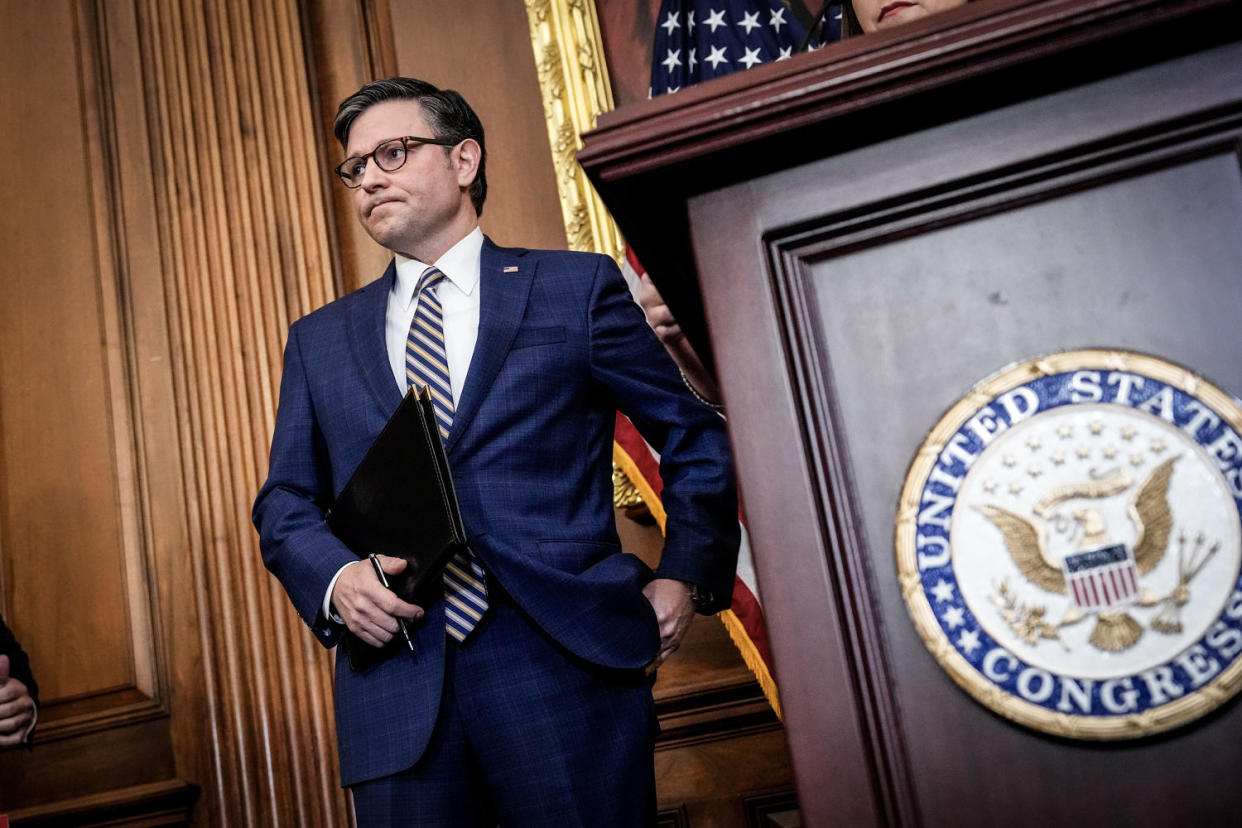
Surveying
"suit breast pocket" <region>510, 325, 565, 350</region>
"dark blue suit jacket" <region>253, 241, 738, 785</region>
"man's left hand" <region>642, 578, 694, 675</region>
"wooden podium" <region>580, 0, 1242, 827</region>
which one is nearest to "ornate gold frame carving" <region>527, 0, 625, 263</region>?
"dark blue suit jacket" <region>253, 241, 738, 785</region>

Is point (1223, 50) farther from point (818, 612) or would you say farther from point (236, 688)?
point (236, 688)

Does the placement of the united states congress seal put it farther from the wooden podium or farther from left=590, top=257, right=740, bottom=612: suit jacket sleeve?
left=590, top=257, right=740, bottom=612: suit jacket sleeve

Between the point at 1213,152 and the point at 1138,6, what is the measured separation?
0.10 metres

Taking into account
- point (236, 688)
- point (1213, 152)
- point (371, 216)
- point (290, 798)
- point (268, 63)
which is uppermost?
point (268, 63)

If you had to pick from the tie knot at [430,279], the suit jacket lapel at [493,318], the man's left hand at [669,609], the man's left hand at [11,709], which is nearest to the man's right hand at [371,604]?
the suit jacket lapel at [493,318]

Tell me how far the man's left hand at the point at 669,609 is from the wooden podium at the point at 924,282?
0.84 meters

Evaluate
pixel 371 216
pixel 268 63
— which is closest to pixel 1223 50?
pixel 371 216

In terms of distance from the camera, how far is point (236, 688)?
9.30 feet

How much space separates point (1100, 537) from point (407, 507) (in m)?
0.90

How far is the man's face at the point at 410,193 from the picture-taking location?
1887 millimetres

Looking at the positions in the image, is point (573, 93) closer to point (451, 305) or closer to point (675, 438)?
point (451, 305)

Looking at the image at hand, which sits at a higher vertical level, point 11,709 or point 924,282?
point 924,282

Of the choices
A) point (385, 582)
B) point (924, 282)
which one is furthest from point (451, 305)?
point (924, 282)

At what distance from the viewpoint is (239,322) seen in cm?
305
